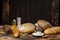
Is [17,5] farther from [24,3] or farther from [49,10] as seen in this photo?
[49,10]

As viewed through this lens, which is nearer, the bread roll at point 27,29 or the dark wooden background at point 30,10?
the bread roll at point 27,29

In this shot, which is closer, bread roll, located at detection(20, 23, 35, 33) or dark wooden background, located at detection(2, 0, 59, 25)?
bread roll, located at detection(20, 23, 35, 33)

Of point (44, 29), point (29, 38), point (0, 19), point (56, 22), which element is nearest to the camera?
point (29, 38)

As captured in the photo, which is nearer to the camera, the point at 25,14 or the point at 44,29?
the point at 44,29

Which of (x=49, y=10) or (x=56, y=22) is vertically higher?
(x=49, y=10)

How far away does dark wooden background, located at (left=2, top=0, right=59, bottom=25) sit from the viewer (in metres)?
3.13

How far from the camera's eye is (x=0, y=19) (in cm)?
337

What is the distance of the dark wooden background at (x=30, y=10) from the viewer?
313 cm

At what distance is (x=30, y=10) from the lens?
3.19 metres

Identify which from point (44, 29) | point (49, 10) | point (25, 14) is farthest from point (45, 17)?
point (44, 29)

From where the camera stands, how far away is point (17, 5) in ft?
10.4

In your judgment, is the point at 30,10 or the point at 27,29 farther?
the point at 30,10

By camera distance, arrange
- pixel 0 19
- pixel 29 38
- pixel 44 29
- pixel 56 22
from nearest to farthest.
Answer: pixel 29 38 < pixel 44 29 < pixel 56 22 < pixel 0 19

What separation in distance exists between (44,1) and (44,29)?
1.48 m
